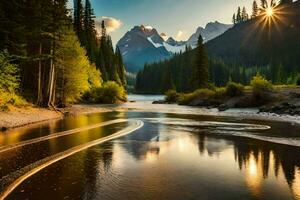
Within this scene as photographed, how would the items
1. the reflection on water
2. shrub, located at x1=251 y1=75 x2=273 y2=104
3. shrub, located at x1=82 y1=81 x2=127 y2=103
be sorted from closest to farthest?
the reflection on water, shrub, located at x1=251 y1=75 x2=273 y2=104, shrub, located at x1=82 y1=81 x2=127 y2=103

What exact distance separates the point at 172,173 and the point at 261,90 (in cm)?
4316

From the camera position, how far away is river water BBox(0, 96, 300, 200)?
8820 millimetres

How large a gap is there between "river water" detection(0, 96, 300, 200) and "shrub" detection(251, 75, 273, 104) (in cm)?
3144

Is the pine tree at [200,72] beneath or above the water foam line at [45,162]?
above

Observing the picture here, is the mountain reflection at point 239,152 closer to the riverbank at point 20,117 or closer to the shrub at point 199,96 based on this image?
the riverbank at point 20,117

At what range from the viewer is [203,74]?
83.1 m

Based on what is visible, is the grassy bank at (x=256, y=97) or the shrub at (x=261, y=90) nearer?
the grassy bank at (x=256, y=97)

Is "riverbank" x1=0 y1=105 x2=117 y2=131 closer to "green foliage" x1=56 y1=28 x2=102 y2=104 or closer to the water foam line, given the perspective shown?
the water foam line

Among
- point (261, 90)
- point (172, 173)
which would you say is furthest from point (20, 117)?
point (261, 90)

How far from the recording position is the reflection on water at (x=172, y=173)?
8725 millimetres

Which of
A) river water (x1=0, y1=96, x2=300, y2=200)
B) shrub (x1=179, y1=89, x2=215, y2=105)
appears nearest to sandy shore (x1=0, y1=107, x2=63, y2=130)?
river water (x1=0, y1=96, x2=300, y2=200)

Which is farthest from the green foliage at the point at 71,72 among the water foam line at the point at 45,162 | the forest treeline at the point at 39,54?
the water foam line at the point at 45,162

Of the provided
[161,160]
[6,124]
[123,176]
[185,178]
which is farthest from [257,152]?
[6,124]

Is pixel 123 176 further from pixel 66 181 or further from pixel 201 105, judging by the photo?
pixel 201 105
